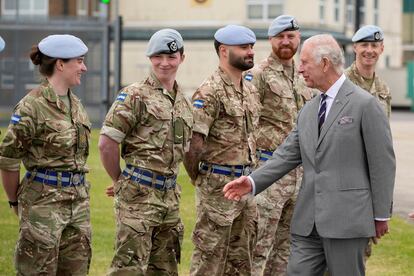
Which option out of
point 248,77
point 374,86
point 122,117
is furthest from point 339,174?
point 374,86

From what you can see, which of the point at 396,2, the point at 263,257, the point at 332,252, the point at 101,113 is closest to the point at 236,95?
the point at 263,257

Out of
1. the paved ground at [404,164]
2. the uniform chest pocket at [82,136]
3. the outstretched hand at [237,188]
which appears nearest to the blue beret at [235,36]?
the uniform chest pocket at [82,136]

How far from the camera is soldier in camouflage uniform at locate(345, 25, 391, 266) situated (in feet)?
32.9

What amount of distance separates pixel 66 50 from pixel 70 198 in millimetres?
1026

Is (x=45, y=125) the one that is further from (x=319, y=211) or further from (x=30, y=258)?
(x=319, y=211)

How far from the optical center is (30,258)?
7395mm

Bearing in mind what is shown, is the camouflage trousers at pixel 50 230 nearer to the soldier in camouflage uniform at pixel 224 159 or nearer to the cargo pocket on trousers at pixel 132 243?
the cargo pocket on trousers at pixel 132 243

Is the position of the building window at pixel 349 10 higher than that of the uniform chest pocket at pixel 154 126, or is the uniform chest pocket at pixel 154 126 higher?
the building window at pixel 349 10

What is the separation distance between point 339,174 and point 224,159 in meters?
1.82

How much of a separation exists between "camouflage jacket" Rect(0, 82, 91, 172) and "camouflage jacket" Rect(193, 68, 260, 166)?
4.25 ft

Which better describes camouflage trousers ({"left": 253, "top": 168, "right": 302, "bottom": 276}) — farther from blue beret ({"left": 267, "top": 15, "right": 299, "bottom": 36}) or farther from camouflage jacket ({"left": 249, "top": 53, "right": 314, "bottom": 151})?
blue beret ({"left": 267, "top": 15, "right": 299, "bottom": 36})

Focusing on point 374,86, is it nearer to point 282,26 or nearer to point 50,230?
point 282,26

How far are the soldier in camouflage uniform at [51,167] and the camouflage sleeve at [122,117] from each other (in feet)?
0.65

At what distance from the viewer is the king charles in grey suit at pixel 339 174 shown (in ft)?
22.1
